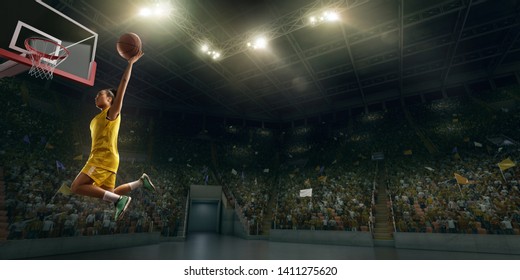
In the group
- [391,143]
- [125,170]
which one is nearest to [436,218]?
[391,143]

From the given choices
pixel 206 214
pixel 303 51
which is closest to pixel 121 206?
pixel 303 51

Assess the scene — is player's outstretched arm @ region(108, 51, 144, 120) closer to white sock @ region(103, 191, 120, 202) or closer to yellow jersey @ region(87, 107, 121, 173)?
yellow jersey @ region(87, 107, 121, 173)

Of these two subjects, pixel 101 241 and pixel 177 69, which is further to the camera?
pixel 177 69

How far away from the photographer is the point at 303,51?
15117mm

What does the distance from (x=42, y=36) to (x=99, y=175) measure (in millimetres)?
3838

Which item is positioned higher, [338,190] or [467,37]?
[467,37]

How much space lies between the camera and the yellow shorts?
99.0 inches

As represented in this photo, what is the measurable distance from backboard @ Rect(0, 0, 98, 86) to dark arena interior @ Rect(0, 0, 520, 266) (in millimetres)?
61

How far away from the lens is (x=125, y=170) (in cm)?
1686

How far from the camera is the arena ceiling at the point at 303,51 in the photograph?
11805mm

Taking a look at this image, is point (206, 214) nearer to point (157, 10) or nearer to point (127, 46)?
point (157, 10)

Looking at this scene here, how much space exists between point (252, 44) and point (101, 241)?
34.1 feet

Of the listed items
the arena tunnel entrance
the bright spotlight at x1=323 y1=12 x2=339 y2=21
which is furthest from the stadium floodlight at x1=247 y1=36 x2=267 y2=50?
the arena tunnel entrance

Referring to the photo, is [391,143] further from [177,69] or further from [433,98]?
[177,69]
